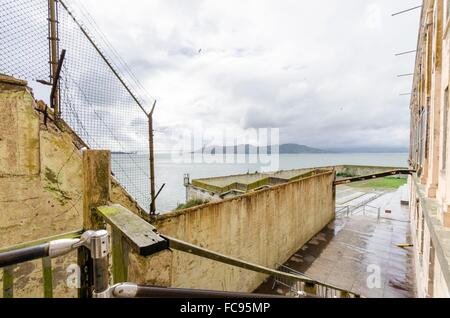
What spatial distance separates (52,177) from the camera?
3.52m

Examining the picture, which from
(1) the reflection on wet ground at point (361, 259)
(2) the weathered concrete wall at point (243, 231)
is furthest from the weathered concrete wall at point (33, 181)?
(1) the reflection on wet ground at point (361, 259)

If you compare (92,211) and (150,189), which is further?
(150,189)

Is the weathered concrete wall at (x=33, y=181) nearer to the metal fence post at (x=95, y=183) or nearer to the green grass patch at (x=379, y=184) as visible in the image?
the metal fence post at (x=95, y=183)

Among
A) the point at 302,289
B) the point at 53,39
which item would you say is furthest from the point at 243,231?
the point at 53,39

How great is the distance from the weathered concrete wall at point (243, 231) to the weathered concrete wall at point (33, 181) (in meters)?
1.81

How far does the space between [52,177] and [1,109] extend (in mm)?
1119

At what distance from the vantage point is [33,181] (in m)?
3.34

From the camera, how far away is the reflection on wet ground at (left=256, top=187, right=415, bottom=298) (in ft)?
27.8

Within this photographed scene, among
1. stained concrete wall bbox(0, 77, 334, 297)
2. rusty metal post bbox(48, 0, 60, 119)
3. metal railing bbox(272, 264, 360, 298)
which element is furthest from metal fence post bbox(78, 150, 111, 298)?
metal railing bbox(272, 264, 360, 298)

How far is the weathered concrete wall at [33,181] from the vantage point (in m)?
3.13

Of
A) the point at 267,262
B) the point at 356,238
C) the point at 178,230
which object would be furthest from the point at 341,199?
the point at 178,230
